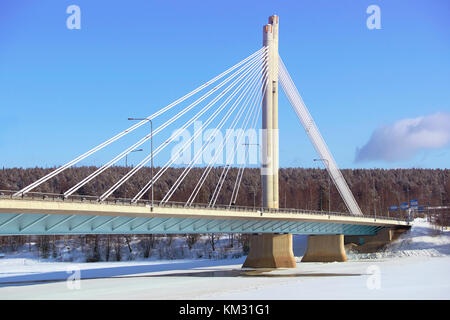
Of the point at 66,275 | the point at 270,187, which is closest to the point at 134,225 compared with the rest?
the point at 66,275

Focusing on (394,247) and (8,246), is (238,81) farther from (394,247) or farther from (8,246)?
(8,246)

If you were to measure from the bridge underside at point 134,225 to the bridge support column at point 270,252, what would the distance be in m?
1.23

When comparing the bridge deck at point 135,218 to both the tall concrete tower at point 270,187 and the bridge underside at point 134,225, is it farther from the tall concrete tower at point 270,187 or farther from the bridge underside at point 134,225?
the tall concrete tower at point 270,187

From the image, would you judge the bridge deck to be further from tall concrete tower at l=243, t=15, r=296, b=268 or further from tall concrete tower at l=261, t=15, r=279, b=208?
tall concrete tower at l=261, t=15, r=279, b=208

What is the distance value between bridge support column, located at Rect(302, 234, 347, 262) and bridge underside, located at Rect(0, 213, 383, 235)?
3.40 meters

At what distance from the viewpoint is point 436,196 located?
18450 cm

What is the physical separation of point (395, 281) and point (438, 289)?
6.77m

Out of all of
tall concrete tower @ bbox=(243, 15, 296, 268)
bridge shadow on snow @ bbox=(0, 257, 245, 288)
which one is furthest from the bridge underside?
bridge shadow on snow @ bbox=(0, 257, 245, 288)

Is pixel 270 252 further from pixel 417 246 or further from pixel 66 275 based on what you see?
pixel 417 246

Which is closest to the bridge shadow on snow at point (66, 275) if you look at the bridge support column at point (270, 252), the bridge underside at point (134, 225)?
the bridge support column at point (270, 252)

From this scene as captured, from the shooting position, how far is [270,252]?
7006 cm

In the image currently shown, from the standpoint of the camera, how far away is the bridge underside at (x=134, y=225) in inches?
1551
